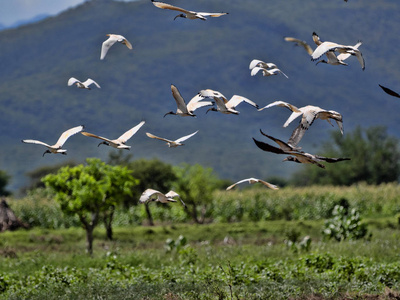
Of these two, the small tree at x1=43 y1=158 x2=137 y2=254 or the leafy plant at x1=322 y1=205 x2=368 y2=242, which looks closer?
the small tree at x1=43 y1=158 x2=137 y2=254

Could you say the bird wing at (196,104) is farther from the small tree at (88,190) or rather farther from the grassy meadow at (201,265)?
the small tree at (88,190)

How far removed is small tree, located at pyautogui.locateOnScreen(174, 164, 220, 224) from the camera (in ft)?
87.4

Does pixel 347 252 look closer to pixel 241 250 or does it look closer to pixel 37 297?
pixel 241 250

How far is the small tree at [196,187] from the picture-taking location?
26.6 metres

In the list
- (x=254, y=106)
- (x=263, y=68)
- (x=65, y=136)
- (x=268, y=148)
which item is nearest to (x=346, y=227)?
(x=263, y=68)

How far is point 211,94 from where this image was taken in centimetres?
393

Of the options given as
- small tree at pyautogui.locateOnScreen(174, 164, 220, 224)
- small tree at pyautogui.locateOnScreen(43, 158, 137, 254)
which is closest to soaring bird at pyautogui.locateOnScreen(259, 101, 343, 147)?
small tree at pyautogui.locateOnScreen(43, 158, 137, 254)

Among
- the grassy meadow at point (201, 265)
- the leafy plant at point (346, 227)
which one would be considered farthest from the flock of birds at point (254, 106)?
the leafy plant at point (346, 227)

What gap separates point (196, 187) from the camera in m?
26.7

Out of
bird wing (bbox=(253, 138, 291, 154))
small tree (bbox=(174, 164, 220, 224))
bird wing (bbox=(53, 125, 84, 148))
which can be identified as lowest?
small tree (bbox=(174, 164, 220, 224))

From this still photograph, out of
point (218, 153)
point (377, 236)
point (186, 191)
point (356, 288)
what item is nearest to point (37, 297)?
point (356, 288)

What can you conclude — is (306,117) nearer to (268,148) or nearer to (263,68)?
(268,148)

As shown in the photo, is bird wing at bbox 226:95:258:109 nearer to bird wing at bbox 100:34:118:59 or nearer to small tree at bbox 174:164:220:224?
bird wing at bbox 100:34:118:59

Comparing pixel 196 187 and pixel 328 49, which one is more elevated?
pixel 328 49
